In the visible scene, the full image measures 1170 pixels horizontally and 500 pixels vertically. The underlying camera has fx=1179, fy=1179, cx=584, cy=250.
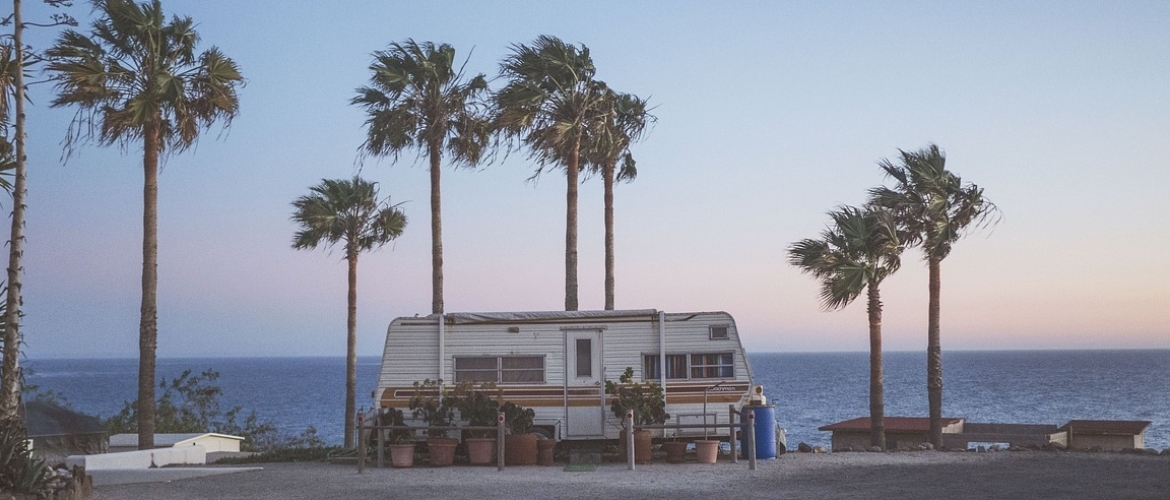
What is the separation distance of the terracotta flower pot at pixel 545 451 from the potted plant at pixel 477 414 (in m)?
0.75

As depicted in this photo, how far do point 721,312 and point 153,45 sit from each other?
1144cm

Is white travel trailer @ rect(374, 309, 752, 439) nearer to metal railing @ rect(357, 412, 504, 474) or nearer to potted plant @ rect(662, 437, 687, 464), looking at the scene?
potted plant @ rect(662, 437, 687, 464)

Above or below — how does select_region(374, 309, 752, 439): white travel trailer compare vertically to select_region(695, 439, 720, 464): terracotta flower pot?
above

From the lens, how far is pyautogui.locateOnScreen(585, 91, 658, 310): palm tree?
2608 centimetres

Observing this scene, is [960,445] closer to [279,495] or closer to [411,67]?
[411,67]

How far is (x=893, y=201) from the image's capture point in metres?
25.7

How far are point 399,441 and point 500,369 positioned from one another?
213 cm

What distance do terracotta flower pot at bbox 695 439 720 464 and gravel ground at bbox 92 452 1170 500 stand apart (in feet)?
1.04

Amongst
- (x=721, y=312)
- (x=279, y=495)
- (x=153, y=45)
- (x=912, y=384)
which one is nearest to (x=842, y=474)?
(x=721, y=312)

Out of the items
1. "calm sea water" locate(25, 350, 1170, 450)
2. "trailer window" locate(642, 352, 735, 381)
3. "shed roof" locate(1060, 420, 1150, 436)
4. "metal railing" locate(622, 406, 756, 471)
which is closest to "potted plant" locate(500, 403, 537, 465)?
"metal railing" locate(622, 406, 756, 471)

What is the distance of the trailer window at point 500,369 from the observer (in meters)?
20.6

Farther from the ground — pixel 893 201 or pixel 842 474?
pixel 893 201

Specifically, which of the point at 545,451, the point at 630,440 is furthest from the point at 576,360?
the point at 630,440

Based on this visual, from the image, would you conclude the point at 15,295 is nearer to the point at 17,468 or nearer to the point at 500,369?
the point at 17,468
